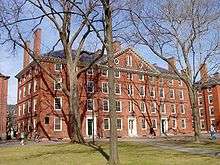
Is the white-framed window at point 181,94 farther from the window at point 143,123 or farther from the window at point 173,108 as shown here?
the window at point 143,123

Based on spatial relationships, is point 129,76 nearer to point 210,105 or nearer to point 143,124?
point 143,124

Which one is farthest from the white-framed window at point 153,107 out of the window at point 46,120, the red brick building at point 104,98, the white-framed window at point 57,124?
the window at point 46,120

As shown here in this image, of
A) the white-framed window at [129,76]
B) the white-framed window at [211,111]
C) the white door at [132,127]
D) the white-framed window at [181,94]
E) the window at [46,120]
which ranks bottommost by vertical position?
the white door at [132,127]

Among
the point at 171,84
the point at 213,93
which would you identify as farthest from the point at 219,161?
the point at 213,93

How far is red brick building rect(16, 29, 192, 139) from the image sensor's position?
144ft

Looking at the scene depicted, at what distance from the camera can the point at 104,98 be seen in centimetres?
4959

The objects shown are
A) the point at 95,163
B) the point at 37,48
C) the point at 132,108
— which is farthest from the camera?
the point at 132,108

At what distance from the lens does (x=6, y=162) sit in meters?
16.3

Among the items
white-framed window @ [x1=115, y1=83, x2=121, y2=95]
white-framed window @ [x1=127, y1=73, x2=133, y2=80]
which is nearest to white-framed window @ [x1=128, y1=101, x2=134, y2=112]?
white-framed window @ [x1=115, y1=83, x2=121, y2=95]

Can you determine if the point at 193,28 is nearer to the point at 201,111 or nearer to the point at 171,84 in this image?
the point at 171,84

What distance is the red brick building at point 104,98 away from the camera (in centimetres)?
4390

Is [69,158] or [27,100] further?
[27,100]

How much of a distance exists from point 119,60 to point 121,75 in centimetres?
237

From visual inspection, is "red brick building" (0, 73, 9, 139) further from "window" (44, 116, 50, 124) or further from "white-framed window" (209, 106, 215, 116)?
"white-framed window" (209, 106, 215, 116)
